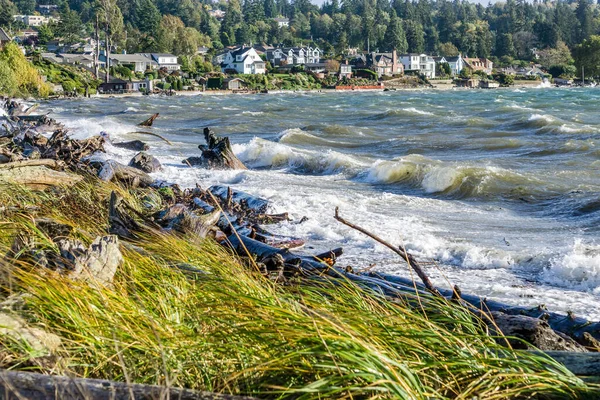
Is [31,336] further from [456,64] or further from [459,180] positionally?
[456,64]

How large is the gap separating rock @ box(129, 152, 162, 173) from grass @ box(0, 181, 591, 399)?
35.8 ft

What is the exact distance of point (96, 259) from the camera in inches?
146

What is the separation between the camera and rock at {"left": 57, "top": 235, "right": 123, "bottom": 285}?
3.59 metres

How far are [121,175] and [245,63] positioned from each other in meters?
119

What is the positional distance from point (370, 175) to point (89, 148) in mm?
6456

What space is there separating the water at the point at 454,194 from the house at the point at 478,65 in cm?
13908

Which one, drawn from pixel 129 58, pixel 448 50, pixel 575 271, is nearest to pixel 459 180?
pixel 575 271

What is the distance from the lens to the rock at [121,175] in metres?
10.6

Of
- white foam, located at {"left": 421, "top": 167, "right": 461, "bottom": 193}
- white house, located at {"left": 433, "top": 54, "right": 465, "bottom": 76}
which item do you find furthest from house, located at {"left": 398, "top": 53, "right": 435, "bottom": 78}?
white foam, located at {"left": 421, "top": 167, "right": 461, "bottom": 193}

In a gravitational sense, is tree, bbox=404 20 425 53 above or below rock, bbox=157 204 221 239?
above

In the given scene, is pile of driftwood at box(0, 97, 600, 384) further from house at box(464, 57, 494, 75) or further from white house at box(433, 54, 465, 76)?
house at box(464, 57, 494, 75)

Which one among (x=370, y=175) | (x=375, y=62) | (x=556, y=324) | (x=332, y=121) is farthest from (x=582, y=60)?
(x=556, y=324)

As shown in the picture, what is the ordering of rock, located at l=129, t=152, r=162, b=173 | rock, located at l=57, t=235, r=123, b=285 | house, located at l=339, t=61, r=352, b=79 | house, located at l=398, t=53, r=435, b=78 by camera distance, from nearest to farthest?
rock, located at l=57, t=235, r=123, b=285
rock, located at l=129, t=152, r=162, b=173
house, located at l=339, t=61, r=352, b=79
house, located at l=398, t=53, r=435, b=78

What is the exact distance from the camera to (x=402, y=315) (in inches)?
130
